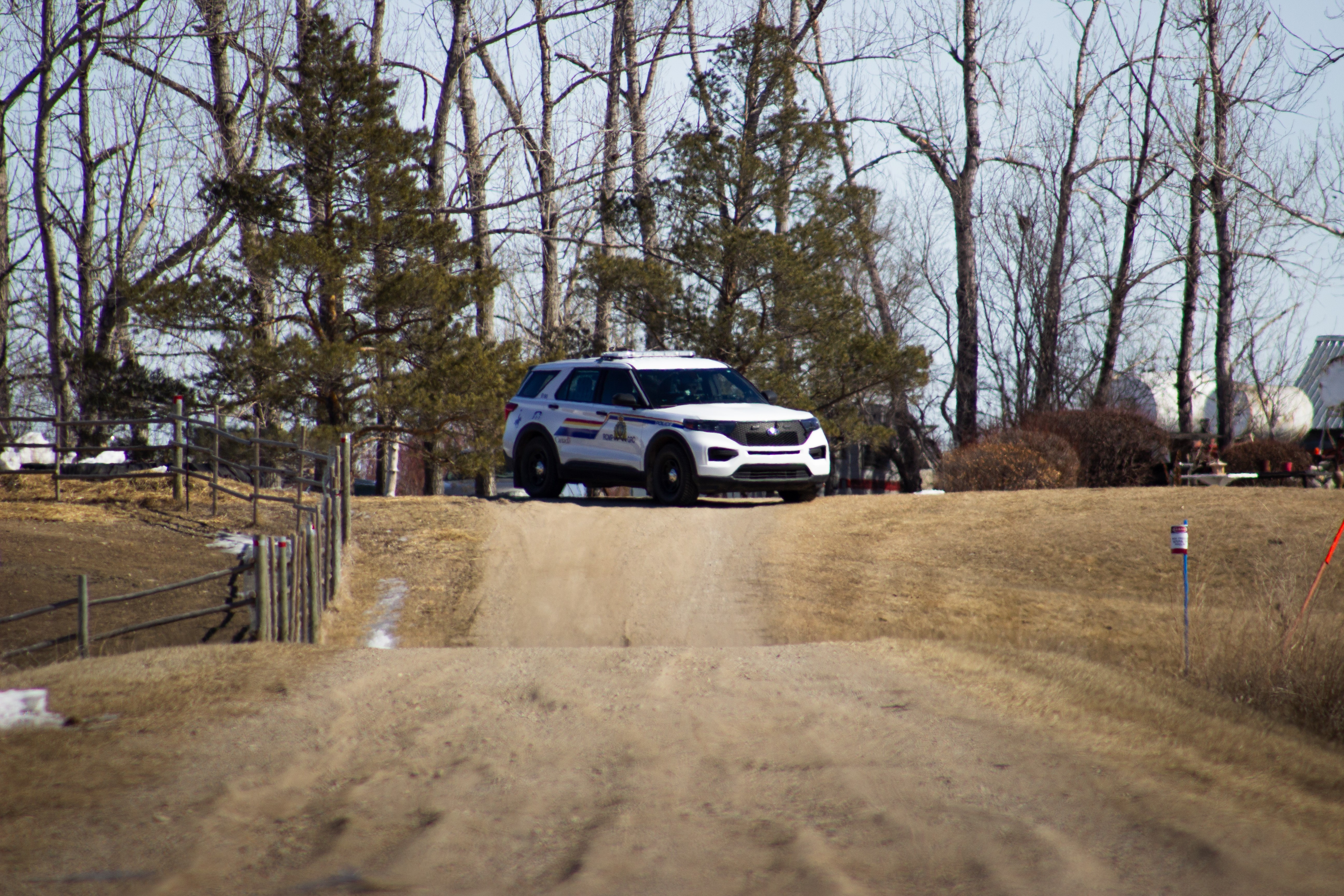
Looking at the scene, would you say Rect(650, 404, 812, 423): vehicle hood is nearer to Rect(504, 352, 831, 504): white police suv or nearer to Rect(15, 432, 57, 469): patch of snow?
Rect(504, 352, 831, 504): white police suv

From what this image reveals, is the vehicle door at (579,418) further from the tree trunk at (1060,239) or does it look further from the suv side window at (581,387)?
the tree trunk at (1060,239)

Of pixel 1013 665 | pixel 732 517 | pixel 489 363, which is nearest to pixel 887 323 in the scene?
pixel 489 363

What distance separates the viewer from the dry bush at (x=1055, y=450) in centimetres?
2116

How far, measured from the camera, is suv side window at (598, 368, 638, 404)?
16703 mm

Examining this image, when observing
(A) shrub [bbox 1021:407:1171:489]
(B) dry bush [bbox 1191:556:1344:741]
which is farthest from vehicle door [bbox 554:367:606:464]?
(A) shrub [bbox 1021:407:1171:489]

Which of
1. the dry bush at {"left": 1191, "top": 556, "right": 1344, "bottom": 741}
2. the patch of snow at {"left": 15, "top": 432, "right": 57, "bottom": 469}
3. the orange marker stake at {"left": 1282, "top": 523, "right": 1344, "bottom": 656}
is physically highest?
the patch of snow at {"left": 15, "top": 432, "right": 57, "bottom": 469}

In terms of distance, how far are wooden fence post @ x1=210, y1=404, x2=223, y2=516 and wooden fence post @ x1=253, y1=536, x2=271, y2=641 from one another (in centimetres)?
979

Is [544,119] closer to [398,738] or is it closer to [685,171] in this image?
[685,171]

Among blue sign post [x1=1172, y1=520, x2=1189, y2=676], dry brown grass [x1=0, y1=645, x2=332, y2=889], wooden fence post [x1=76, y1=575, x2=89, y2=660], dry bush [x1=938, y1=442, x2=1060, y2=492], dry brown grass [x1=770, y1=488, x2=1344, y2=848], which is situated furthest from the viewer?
dry bush [x1=938, y1=442, x2=1060, y2=492]

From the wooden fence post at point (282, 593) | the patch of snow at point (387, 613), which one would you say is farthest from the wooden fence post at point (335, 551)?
the wooden fence post at point (282, 593)

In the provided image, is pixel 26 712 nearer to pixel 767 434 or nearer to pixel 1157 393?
pixel 767 434

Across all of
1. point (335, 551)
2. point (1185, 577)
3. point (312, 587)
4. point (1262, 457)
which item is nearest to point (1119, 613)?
point (1185, 577)

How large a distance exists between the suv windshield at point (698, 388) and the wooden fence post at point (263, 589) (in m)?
7.38

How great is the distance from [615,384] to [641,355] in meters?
0.75
